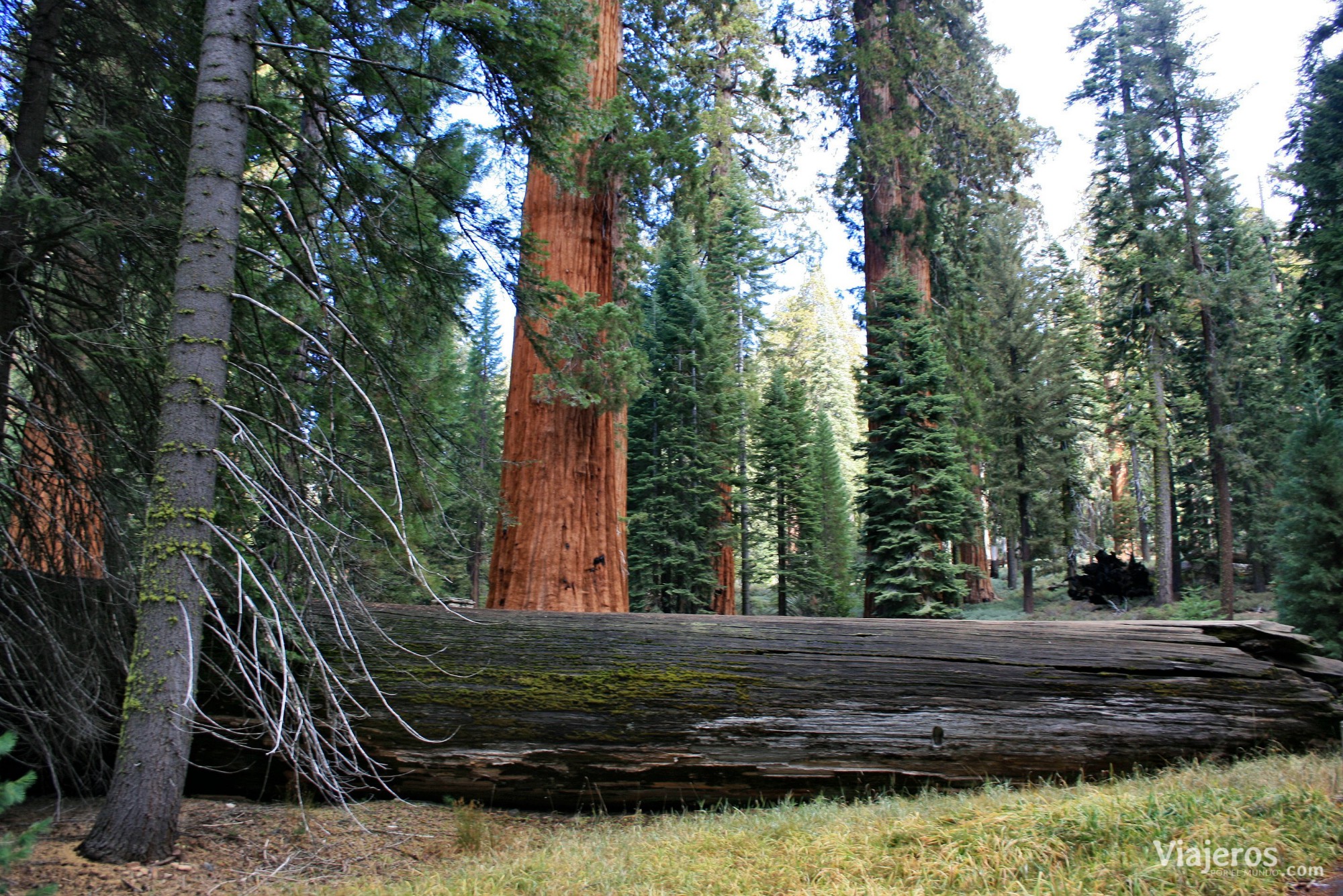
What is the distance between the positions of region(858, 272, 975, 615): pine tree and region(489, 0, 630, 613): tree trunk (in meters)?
8.50

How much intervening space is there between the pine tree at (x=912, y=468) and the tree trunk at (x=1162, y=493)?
9610 millimetres

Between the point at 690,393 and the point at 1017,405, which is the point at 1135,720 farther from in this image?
the point at 1017,405

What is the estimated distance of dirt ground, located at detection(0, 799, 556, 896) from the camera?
3.70 meters

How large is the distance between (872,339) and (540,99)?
1157cm

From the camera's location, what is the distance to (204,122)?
4.34 metres

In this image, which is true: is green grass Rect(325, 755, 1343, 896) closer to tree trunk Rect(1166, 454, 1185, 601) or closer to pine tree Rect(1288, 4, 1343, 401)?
pine tree Rect(1288, 4, 1343, 401)

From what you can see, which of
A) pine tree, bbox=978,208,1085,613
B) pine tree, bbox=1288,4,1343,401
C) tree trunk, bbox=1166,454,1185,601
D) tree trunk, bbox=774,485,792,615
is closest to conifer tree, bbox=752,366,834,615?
tree trunk, bbox=774,485,792,615

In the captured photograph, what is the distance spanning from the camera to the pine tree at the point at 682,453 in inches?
747

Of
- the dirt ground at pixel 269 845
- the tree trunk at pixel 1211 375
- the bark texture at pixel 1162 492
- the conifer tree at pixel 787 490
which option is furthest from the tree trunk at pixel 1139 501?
the dirt ground at pixel 269 845

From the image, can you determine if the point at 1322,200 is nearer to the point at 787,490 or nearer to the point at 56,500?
the point at 787,490

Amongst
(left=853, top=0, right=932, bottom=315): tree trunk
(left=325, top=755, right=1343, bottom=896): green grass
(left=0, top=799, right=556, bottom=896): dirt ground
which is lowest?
(left=0, top=799, right=556, bottom=896): dirt ground

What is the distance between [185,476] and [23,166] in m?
2.51

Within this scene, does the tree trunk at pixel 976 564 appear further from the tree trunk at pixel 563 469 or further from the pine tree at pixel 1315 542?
the tree trunk at pixel 563 469

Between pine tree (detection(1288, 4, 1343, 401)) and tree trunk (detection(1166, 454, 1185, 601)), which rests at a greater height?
pine tree (detection(1288, 4, 1343, 401))
